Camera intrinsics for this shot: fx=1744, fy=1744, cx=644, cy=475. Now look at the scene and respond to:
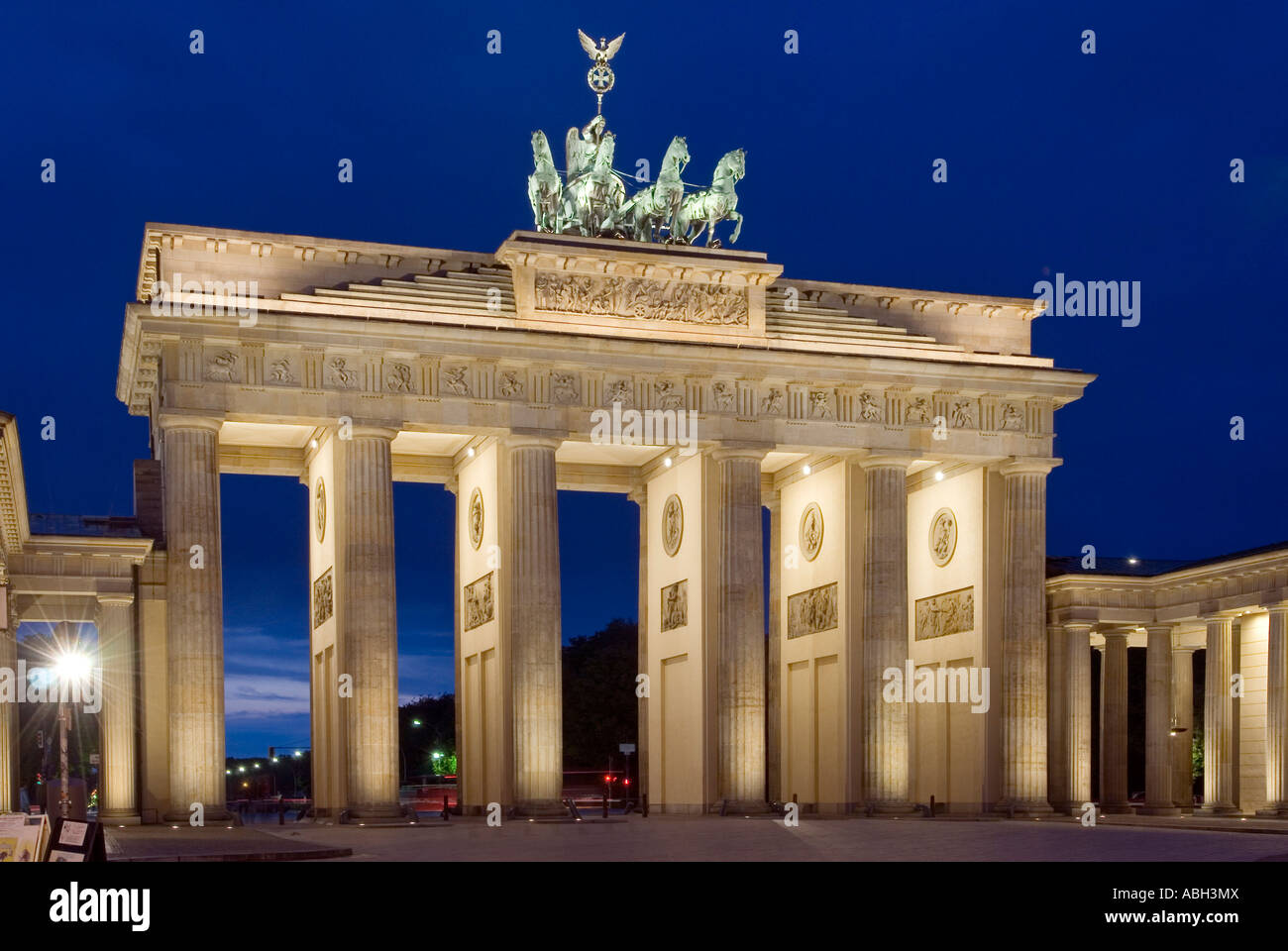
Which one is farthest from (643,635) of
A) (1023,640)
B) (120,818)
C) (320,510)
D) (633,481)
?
(120,818)

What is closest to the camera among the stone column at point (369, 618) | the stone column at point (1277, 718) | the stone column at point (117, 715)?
the stone column at point (117, 715)

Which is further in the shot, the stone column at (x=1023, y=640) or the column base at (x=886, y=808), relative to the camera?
the stone column at (x=1023, y=640)

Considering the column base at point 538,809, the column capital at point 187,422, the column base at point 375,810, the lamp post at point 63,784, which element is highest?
the column capital at point 187,422

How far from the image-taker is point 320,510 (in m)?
56.8

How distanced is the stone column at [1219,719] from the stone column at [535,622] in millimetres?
22189

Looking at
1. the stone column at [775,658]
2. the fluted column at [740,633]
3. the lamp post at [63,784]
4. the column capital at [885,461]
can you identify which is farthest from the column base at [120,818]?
the column capital at [885,461]

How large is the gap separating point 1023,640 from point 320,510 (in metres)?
23.6

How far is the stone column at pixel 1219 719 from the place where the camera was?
58.1m

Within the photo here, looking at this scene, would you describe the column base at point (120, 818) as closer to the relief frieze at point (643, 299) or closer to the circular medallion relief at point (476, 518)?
the circular medallion relief at point (476, 518)

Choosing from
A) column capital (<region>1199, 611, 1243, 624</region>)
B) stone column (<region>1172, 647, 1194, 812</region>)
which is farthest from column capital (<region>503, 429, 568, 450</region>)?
stone column (<region>1172, 647, 1194, 812</region>)

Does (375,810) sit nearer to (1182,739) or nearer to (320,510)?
(320,510)

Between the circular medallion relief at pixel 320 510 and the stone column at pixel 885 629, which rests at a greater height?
the circular medallion relief at pixel 320 510

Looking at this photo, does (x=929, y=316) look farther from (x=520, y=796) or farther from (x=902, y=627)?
(x=520, y=796)
